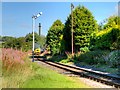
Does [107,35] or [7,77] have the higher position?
[107,35]

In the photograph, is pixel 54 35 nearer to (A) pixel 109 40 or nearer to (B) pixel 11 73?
(A) pixel 109 40

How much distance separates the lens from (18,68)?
1293cm

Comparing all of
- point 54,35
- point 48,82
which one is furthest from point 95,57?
point 54,35

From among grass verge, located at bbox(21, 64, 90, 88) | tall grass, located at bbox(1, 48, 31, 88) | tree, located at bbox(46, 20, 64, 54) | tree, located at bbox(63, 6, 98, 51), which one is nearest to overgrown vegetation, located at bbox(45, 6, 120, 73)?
tree, located at bbox(63, 6, 98, 51)

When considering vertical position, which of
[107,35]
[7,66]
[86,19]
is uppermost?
[86,19]

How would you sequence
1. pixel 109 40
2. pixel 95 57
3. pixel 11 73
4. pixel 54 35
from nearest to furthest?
pixel 11 73 < pixel 95 57 < pixel 109 40 < pixel 54 35

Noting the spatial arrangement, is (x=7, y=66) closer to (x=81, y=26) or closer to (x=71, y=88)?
(x=71, y=88)

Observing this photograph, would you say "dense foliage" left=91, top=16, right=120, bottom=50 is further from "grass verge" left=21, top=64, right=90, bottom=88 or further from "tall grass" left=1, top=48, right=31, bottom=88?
"tall grass" left=1, top=48, right=31, bottom=88

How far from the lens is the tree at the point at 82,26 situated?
40.2 meters

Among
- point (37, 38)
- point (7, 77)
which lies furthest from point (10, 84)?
point (37, 38)

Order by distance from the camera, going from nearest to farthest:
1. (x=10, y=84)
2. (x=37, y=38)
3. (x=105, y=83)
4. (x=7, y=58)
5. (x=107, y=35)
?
1. (x=10, y=84)
2. (x=7, y=58)
3. (x=105, y=83)
4. (x=107, y=35)
5. (x=37, y=38)

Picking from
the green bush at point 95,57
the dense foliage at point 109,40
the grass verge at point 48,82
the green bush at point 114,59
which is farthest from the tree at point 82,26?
the grass verge at point 48,82

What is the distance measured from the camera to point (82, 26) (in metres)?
40.2

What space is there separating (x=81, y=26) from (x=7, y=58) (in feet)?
93.5
